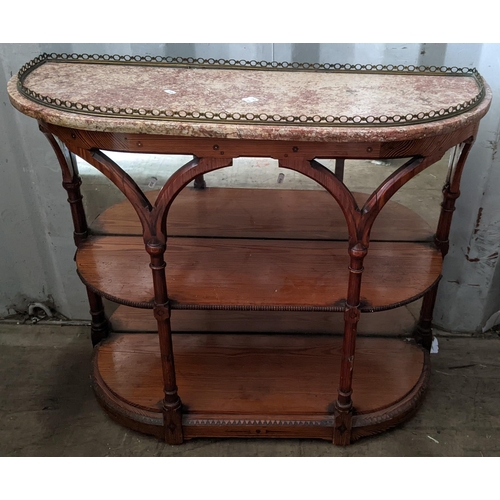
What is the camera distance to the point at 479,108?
1.91 metres

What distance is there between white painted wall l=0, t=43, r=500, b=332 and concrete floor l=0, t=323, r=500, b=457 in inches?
9.7

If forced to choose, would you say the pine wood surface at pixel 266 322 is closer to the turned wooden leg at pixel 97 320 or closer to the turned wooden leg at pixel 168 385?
the turned wooden leg at pixel 97 320

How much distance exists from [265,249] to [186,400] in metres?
0.76

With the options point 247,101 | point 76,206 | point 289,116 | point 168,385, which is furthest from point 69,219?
point 289,116

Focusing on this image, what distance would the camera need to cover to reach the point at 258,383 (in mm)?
2609

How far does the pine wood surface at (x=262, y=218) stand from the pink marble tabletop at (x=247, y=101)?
0.74m

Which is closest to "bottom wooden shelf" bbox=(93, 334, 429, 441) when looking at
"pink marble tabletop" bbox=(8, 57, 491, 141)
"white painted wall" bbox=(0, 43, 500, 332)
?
"white painted wall" bbox=(0, 43, 500, 332)

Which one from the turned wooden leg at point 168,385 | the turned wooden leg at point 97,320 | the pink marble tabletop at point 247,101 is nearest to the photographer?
the pink marble tabletop at point 247,101

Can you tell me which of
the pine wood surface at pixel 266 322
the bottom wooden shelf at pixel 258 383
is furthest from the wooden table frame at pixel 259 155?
the pine wood surface at pixel 266 322

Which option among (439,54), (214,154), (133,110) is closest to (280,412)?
(214,154)

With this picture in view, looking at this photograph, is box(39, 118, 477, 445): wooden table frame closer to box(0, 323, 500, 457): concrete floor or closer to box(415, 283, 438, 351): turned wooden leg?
box(0, 323, 500, 457): concrete floor

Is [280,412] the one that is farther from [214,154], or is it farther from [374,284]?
[214,154]

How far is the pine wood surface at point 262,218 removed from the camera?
8.75 feet

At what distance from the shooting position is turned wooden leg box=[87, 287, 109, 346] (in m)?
2.77
